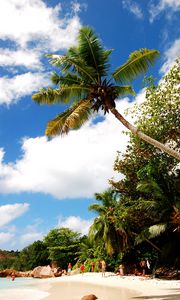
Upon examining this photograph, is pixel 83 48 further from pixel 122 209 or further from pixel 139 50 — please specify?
pixel 122 209

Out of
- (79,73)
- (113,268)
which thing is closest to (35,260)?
(113,268)

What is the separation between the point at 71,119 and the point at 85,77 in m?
1.86

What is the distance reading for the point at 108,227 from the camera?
85.0ft

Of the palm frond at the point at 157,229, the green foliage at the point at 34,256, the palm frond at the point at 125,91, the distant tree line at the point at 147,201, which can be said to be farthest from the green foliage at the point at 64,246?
the palm frond at the point at 125,91

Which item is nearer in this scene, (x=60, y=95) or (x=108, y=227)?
(x=60, y=95)

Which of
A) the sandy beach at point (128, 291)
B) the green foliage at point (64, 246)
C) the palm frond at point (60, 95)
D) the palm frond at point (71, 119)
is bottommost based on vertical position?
the sandy beach at point (128, 291)

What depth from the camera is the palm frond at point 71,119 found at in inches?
518

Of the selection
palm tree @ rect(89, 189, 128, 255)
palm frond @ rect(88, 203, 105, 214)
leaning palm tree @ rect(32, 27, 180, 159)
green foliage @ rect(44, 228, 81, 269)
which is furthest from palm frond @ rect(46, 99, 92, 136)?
green foliage @ rect(44, 228, 81, 269)

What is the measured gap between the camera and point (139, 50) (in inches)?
530

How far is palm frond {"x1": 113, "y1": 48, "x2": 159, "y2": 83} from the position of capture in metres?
13.3

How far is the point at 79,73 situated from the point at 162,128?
733 centimetres

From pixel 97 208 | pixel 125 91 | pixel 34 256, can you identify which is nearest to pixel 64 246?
pixel 34 256

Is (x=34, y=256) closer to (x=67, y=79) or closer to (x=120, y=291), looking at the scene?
(x=120, y=291)

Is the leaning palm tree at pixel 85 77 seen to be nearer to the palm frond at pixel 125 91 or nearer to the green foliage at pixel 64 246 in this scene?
the palm frond at pixel 125 91
